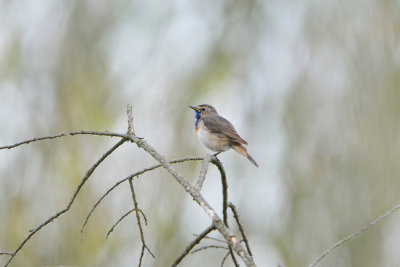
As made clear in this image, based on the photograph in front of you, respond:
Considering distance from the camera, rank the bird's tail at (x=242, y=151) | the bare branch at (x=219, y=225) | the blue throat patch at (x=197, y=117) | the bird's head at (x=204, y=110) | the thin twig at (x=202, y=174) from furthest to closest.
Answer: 1. the bird's head at (x=204, y=110)
2. the blue throat patch at (x=197, y=117)
3. the bird's tail at (x=242, y=151)
4. the thin twig at (x=202, y=174)
5. the bare branch at (x=219, y=225)

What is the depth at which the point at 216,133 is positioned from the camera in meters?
4.45

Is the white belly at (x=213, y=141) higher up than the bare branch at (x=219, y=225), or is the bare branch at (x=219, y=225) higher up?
the white belly at (x=213, y=141)

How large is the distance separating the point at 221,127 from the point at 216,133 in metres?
0.10

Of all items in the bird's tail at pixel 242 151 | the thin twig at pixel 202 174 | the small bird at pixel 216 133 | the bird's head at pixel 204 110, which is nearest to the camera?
the thin twig at pixel 202 174

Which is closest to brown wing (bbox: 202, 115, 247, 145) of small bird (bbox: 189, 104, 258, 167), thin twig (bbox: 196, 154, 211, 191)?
small bird (bbox: 189, 104, 258, 167)

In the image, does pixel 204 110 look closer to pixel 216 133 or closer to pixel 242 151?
pixel 216 133

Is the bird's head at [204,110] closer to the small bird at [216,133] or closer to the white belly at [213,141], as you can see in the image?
the small bird at [216,133]

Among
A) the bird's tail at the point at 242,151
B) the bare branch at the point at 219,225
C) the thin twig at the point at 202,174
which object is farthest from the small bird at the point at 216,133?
the bare branch at the point at 219,225

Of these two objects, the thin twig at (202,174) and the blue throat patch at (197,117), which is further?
the blue throat patch at (197,117)

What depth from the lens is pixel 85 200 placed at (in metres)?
4.24

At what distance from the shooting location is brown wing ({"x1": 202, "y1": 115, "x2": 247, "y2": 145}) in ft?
14.2

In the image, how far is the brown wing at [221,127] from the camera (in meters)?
4.33

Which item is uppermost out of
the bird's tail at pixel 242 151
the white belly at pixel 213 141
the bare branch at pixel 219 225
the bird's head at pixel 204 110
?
the bird's head at pixel 204 110

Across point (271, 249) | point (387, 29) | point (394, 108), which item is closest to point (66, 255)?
point (271, 249)
